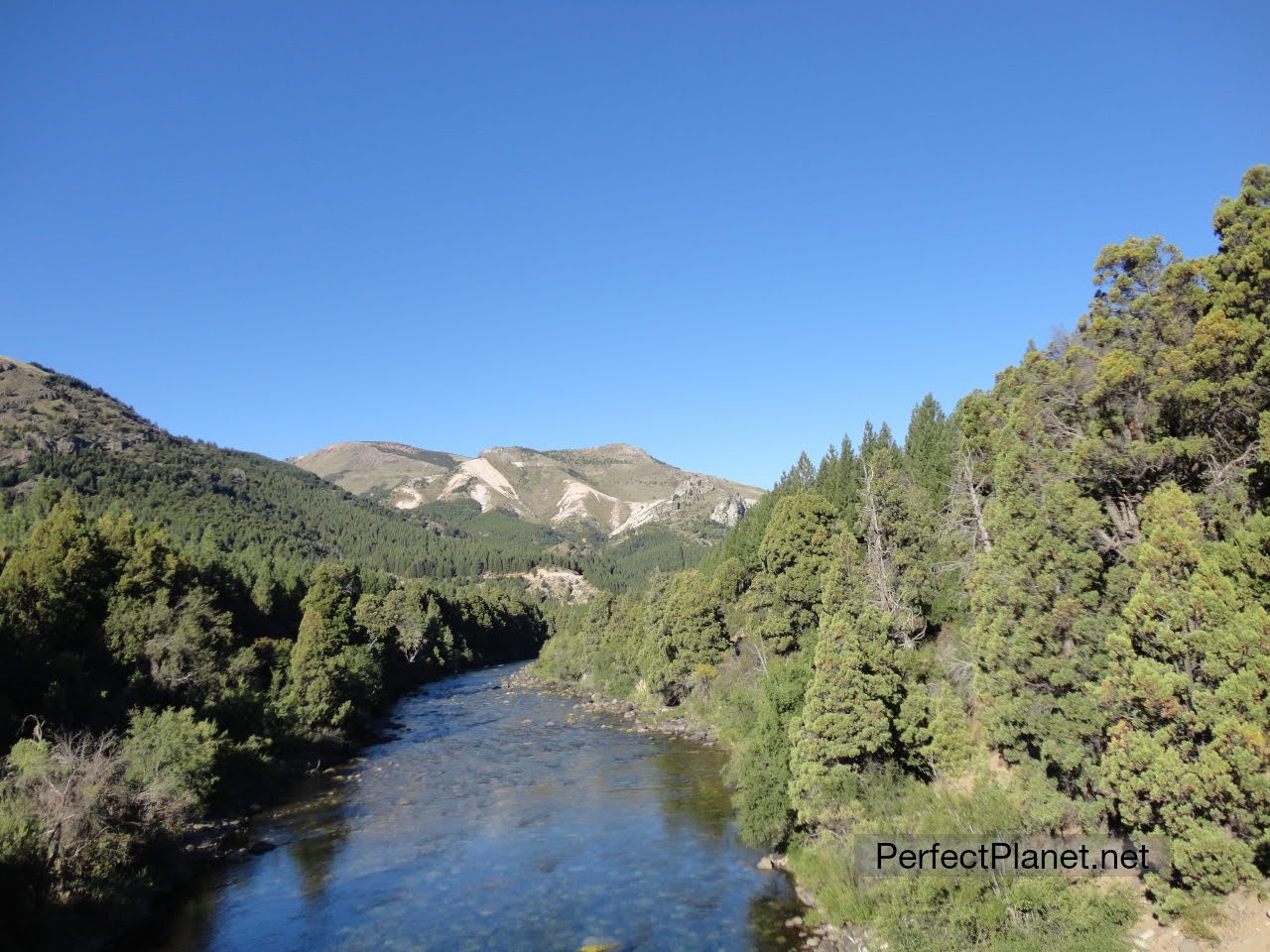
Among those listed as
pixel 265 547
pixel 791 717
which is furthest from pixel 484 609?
pixel 791 717

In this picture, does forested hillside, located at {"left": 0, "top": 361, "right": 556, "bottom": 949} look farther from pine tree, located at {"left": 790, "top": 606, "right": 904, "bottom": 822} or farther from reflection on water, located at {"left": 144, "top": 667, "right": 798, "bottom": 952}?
pine tree, located at {"left": 790, "top": 606, "right": 904, "bottom": 822}

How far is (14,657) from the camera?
3878 centimetres

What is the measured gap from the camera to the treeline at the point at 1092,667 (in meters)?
17.0

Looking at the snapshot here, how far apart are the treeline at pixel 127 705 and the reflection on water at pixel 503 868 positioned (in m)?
4.13

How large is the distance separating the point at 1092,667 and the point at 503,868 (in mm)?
24806

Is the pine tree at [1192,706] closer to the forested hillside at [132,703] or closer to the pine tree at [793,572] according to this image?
the forested hillside at [132,703]

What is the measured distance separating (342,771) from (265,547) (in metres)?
128

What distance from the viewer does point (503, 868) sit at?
31.9 m

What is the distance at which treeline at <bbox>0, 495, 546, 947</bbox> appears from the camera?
2583 cm

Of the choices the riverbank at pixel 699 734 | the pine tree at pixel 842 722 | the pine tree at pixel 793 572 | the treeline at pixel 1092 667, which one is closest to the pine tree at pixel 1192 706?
the treeline at pixel 1092 667

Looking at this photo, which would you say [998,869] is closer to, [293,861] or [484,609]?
[293,861]

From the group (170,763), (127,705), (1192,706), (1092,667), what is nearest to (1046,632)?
(1092,667)

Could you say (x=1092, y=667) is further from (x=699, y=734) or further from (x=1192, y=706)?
(x=699, y=734)

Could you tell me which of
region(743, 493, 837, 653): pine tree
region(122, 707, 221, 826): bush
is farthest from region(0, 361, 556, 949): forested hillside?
region(743, 493, 837, 653): pine tree
